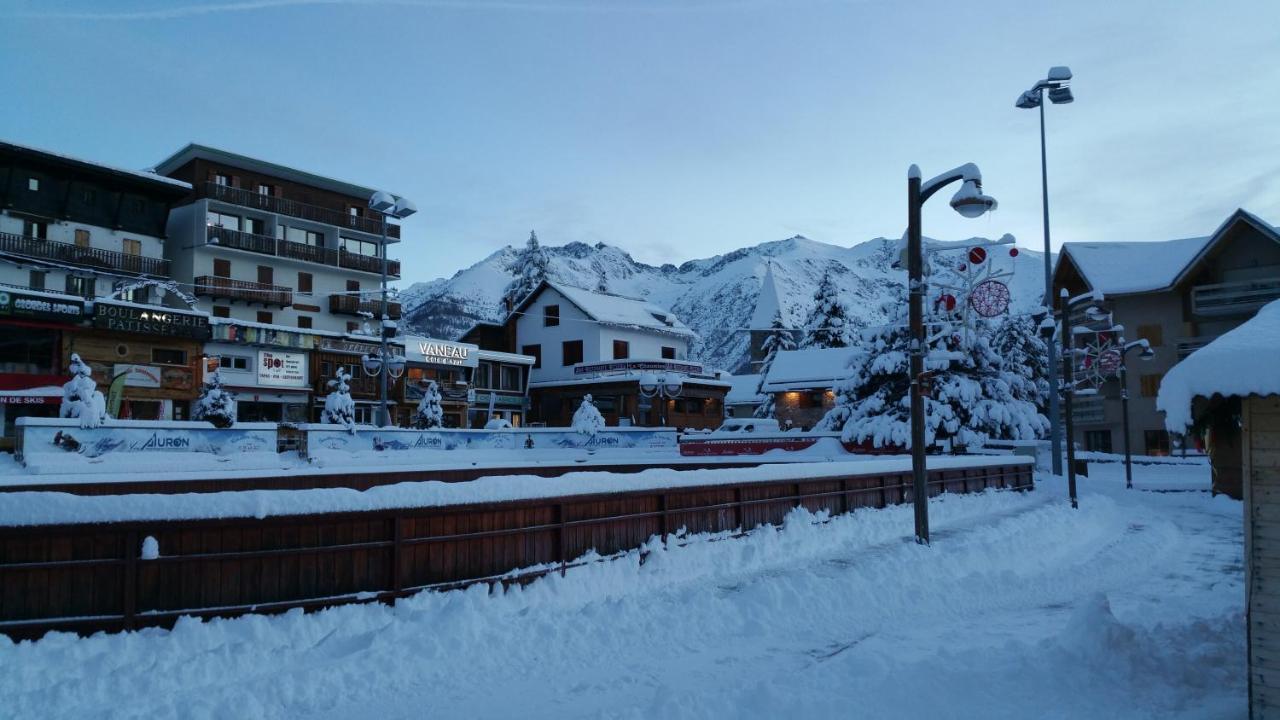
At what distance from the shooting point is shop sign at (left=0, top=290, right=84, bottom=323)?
33812 millimetres

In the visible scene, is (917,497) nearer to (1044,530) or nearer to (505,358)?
(1044,530)

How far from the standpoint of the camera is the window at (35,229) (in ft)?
132

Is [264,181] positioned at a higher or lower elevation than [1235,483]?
higher

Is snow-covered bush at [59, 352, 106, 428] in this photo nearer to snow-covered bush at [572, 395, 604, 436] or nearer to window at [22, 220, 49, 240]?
window at [22, 220, 49, 240]

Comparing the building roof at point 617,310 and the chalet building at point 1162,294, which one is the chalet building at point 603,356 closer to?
the building roof at point 617,310

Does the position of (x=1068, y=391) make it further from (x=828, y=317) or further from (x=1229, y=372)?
(x=828, y=317)

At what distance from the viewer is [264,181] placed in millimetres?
51031

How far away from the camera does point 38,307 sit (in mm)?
34250

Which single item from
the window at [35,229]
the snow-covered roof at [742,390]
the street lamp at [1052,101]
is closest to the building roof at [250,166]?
the window at [35,229]

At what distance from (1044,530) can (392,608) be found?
49.7 ft

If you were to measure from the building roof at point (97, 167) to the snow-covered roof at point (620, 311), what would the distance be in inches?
949

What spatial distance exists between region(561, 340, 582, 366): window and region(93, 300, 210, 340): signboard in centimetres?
2414

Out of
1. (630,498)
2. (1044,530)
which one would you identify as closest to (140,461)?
(630,498)

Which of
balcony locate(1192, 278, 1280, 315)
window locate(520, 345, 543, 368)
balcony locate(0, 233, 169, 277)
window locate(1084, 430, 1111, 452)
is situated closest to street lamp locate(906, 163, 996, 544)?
balcony locate(1192, 278, 1280, 315)
